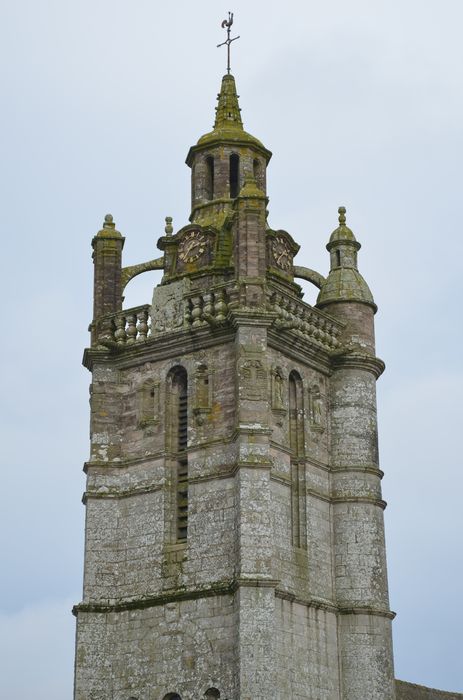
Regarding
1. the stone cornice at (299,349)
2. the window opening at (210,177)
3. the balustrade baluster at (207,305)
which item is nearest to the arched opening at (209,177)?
the window opening at (210,177)

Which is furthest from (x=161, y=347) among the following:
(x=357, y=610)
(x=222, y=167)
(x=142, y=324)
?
(x=357, y=610)

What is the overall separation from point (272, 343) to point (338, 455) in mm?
2935

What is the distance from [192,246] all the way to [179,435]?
464 cm

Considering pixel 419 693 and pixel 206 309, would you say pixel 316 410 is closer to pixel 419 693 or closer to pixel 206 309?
pixel 206 309

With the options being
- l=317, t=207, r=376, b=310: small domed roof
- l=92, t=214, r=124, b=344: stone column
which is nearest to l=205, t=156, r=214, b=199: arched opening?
l=92, t=214, r=124, b=344: stone column

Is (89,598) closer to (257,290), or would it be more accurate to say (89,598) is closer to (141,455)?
(141,455)

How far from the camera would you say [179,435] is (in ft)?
121

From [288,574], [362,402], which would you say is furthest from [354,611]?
[362,402]

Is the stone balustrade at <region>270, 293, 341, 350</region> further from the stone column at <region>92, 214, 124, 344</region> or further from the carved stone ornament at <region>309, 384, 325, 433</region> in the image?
the stone column at <region>92, 214, 124, 344</region>

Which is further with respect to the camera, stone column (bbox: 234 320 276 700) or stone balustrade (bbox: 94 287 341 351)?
stone balustrade (bbox: 94 287 341 351)

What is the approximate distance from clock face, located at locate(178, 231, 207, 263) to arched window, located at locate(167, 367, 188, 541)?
3023 millimetres

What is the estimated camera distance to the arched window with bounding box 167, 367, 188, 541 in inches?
1425

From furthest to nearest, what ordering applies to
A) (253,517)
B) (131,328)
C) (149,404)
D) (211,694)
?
(131,328) < (149,404) < (253,517) < (211,694)

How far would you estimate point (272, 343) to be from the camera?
120 feet
